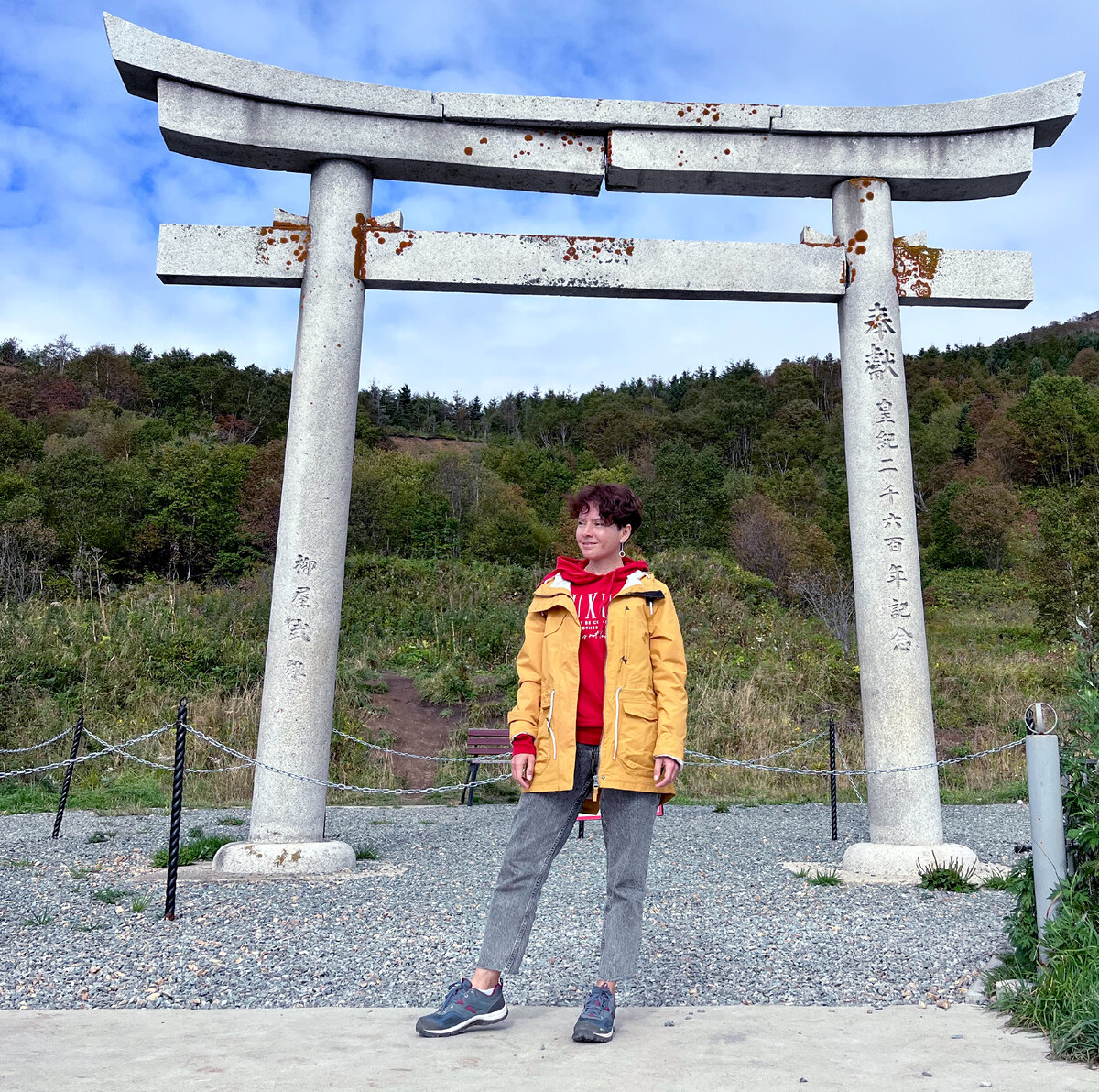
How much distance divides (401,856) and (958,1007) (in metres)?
4.33

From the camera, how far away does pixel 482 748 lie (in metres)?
10.9

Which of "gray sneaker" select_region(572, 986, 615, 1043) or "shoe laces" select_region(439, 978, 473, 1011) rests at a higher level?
"shoe laces" select_region(439, 978, 473, 1011)

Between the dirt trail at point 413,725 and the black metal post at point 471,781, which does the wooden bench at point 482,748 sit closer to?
the black metal post at point 471,781

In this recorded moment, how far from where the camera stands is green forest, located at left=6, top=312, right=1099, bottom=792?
47.9ft

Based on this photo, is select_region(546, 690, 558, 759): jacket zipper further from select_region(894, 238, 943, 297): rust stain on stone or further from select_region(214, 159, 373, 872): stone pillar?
select_region(894, 238, 943, 297): rust stain on stone

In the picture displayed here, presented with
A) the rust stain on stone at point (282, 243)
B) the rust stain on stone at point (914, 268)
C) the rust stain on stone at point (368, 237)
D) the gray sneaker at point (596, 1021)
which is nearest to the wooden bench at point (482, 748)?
the rust stain on stone at point (368, 237)

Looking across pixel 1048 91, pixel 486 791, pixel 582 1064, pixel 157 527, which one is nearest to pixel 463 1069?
pixel 582 1064

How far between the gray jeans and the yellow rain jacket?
0.08 m

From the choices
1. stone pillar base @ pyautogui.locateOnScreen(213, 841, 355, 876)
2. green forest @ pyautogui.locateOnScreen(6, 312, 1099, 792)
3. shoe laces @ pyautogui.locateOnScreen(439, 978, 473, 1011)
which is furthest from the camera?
green forest @ pyautogui.locateOnScreen(6, 312, 1099, 792)

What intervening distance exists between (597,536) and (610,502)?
12 cm

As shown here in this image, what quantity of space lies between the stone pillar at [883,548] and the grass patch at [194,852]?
164 inches

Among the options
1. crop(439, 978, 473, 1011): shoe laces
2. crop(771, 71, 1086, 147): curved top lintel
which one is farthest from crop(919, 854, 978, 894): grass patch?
crop(771, 71, 1086, 147): curved top lintel

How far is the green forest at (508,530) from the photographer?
575 inches

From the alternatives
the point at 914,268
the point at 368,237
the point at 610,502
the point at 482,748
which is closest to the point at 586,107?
the point at 368,237
